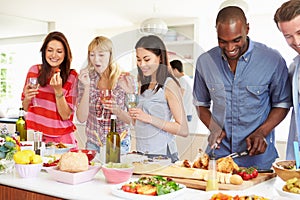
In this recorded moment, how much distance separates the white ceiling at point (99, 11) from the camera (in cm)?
498

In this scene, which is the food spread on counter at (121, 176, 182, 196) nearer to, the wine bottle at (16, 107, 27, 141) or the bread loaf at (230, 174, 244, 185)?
the bread loaf at (230, 174, 244, 185)

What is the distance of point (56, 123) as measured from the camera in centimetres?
231

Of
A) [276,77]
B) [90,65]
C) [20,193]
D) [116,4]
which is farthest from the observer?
[116,4]

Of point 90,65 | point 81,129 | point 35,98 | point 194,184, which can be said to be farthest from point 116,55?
point 35,98

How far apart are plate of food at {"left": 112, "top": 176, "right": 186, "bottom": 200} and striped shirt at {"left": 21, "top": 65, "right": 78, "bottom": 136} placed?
41.6 inches

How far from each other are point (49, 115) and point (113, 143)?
2.67 ft

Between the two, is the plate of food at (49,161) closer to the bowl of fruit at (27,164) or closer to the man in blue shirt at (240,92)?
the bowl of fruit at (27,164)

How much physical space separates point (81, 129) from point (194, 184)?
643 mm

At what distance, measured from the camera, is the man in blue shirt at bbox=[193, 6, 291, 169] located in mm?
1896

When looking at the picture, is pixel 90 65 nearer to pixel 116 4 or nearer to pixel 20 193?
pixel 20 193

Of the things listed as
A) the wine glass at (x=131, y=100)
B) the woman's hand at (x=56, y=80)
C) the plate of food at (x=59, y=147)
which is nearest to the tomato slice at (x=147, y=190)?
the wine glass at (x=131, y=100)

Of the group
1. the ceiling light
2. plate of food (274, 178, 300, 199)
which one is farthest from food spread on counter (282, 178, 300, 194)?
the ceiling light

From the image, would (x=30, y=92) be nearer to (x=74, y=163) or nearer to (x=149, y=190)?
(x=74, y=163)

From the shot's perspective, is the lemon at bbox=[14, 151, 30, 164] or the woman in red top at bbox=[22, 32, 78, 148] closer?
the lemon at bbox=[14, 151, 30, 164]
